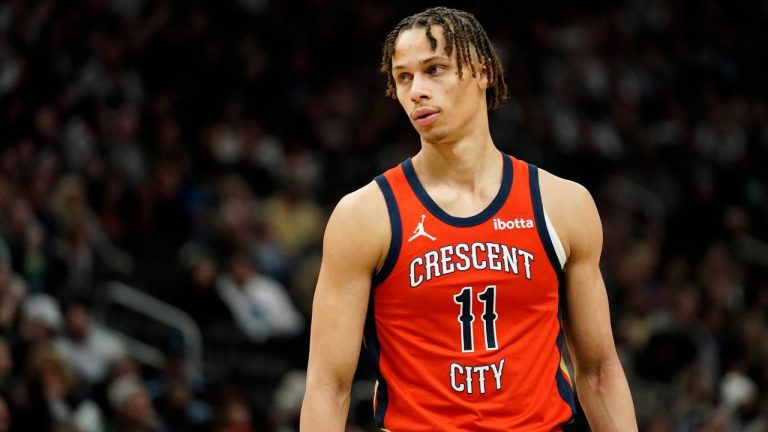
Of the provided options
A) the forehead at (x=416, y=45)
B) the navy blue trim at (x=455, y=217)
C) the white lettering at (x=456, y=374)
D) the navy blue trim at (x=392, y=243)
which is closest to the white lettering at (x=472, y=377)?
the white lettering at (x=456, y=374)

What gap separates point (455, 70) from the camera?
15.6ft

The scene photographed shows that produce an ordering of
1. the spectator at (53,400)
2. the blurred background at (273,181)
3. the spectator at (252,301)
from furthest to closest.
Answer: the spectator at (252,301) → the blurred background at (273,181) → the spectator at (53,400)

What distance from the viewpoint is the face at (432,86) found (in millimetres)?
4699

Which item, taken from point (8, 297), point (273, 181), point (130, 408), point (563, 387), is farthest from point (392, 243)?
point (273, 181)

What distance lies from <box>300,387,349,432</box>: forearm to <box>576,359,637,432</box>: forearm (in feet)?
3.09

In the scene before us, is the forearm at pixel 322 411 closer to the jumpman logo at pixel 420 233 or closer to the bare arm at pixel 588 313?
the jumpman logo at pixel 420 233

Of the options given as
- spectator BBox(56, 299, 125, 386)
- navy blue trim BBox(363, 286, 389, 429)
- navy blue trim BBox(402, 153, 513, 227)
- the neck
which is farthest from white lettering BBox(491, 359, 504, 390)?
spectator BBox(56, 299, 125, 386)

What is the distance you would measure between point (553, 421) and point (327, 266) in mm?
957

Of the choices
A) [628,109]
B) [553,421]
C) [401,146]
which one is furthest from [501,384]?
[628,109]

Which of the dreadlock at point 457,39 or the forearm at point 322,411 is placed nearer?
the forearm at point 322,411

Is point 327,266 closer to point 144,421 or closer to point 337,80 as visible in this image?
point 144,421

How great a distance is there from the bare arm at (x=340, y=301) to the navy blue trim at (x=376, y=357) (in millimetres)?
124

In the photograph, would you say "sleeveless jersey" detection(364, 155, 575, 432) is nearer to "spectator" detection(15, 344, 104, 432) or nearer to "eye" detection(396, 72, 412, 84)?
"eye" detection(396, 72, 412, 84)

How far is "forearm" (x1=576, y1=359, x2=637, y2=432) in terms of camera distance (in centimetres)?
486
